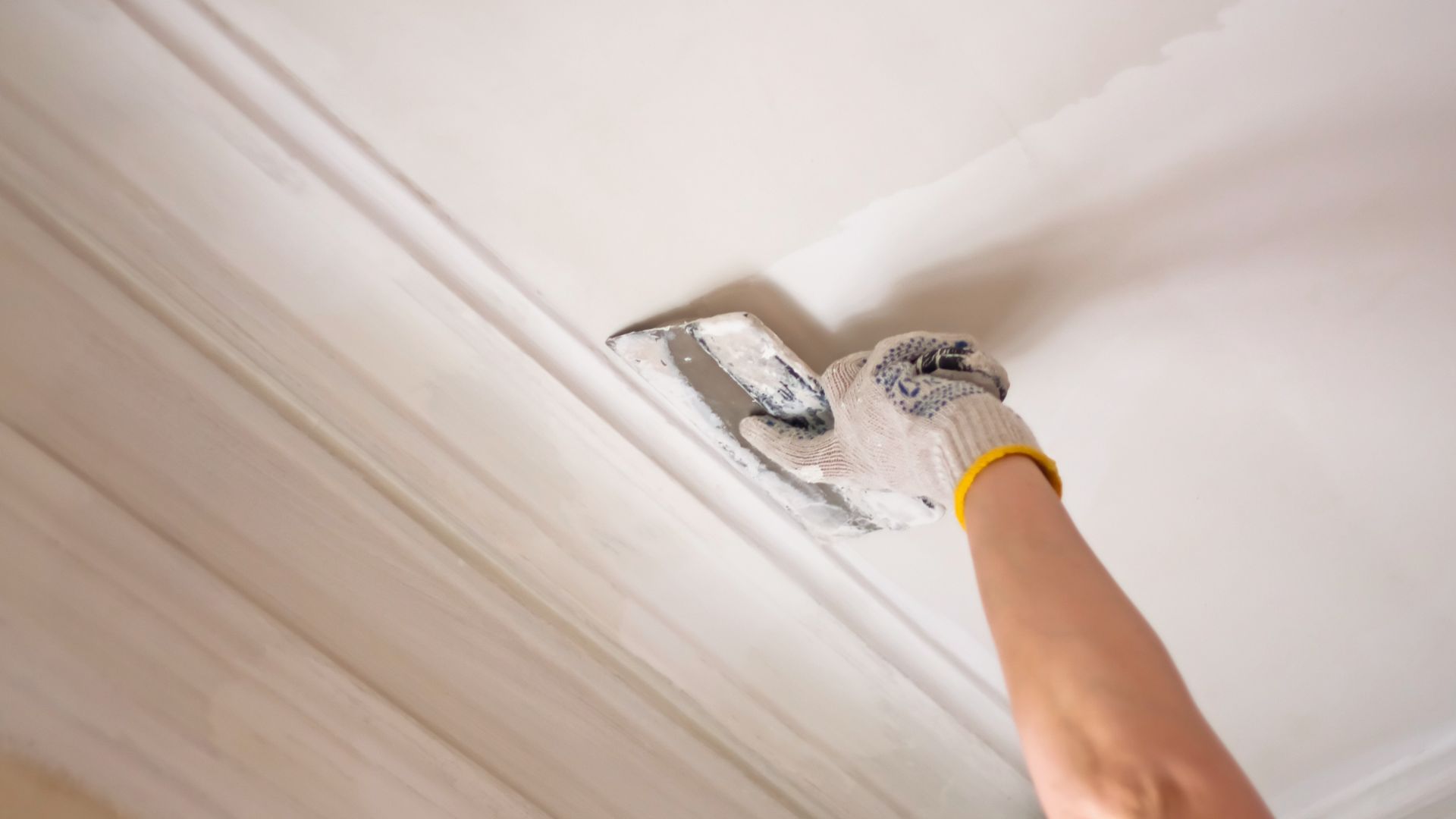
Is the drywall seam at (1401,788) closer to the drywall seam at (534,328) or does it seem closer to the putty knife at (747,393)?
the drywall seam at (534,328)

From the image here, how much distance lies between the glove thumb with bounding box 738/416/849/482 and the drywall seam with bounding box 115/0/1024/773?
0.39 feet

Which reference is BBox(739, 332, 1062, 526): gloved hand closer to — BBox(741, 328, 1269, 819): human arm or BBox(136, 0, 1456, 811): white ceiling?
BBox(741, 328, 1269, 819): human arm

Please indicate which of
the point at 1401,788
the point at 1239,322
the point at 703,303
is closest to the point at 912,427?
the point at 703,303

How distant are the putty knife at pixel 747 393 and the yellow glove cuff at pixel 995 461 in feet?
1.13

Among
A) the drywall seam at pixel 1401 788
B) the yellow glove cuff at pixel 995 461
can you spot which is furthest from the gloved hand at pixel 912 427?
the drywall seam at pixel 1401 788

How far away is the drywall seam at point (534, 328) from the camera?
3.11ft

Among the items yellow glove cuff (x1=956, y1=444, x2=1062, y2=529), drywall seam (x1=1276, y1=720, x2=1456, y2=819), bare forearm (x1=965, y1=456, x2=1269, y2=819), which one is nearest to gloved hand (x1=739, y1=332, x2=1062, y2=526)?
yellow glove cuff (x1=956, y1=444, x2=1062, y2=529)

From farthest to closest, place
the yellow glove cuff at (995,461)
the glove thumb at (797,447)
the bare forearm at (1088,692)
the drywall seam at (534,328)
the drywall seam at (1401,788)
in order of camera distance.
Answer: the drywall seam at (1401,788) < the glove thumb at (797,447) < the drywall seam at (534,328) < the yellow glove cuff at (995,461) < the bare forearm at (1088,692)

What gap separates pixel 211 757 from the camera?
3.21 feet

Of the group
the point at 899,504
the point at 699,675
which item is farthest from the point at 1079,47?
the point at 699,675

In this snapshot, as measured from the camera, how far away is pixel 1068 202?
933mm

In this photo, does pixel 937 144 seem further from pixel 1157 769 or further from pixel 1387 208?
pixel 1157 769

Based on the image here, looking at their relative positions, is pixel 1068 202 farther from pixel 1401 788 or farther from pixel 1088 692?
pixel 1401 788

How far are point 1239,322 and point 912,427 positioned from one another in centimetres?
50
